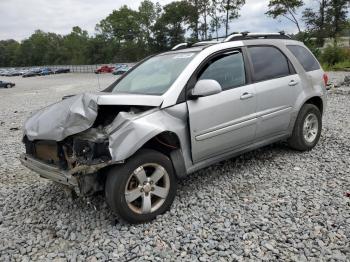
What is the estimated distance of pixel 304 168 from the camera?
5.00 metres

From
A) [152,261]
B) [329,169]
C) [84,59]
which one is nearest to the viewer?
[152,261]

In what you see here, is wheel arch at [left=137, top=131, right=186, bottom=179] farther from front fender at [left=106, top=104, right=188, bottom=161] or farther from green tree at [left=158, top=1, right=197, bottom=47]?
green tree at [left=158, top=1, right=197, bottom=47]

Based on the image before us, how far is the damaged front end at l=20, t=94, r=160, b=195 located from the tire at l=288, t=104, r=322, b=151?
2.62 metres

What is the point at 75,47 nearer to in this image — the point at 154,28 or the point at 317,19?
the point at 154,28

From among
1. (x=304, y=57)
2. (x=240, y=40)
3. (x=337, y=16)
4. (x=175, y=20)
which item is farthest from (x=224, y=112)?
(x=175, y=20)

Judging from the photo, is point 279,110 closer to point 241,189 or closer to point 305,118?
point 305,118

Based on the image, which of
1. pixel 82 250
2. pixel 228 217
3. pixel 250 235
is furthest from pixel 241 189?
pixel 82 250

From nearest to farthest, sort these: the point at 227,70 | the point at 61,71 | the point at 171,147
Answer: the point at 171,147 < the point at 227,70 < the point at 61,71

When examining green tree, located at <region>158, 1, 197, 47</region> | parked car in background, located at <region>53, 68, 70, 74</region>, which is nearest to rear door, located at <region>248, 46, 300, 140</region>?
green tree, located at <region>158, 1, 197, 47</region>

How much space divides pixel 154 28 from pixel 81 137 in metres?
68.9

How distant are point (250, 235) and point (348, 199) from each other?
1355 millimetres

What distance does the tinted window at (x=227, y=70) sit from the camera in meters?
4.32

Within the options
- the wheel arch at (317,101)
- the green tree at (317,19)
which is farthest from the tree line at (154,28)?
the wheel arch at (317,101)

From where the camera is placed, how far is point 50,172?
3.73 meters
